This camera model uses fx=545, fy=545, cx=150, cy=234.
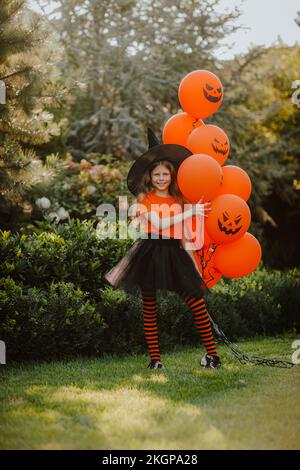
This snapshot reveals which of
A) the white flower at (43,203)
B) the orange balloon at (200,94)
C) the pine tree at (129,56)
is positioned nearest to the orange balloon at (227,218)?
the orange balloon at (200,94)

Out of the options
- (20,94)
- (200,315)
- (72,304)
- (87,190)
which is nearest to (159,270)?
(200,315)

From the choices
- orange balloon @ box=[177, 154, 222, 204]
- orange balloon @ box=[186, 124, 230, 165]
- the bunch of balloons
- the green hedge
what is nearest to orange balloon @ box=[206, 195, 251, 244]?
the bunch of balloons

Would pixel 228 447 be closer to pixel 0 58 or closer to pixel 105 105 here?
pixel 0 58

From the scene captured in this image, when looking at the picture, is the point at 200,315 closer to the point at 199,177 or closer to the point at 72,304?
the point at 199,177

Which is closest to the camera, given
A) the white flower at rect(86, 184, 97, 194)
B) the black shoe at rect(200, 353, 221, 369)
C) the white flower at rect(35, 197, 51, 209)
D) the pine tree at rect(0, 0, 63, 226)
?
the black shoe at rect(200, 353, 221, 369)

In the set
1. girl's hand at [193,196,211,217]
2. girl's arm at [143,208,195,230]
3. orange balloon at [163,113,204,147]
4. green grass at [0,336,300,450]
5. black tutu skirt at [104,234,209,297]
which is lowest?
green grass at [0,336,300,450]

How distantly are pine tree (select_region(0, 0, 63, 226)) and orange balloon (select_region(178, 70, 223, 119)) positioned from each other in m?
1.91

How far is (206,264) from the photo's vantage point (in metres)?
4.38

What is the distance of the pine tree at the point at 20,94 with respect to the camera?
5363mm

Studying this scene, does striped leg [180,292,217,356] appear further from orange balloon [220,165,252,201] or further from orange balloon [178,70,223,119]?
orange balloon [178,70,223,119]

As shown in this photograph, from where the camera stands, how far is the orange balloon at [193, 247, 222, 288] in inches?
172

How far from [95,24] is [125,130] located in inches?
99.1

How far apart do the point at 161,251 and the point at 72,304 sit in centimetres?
106
